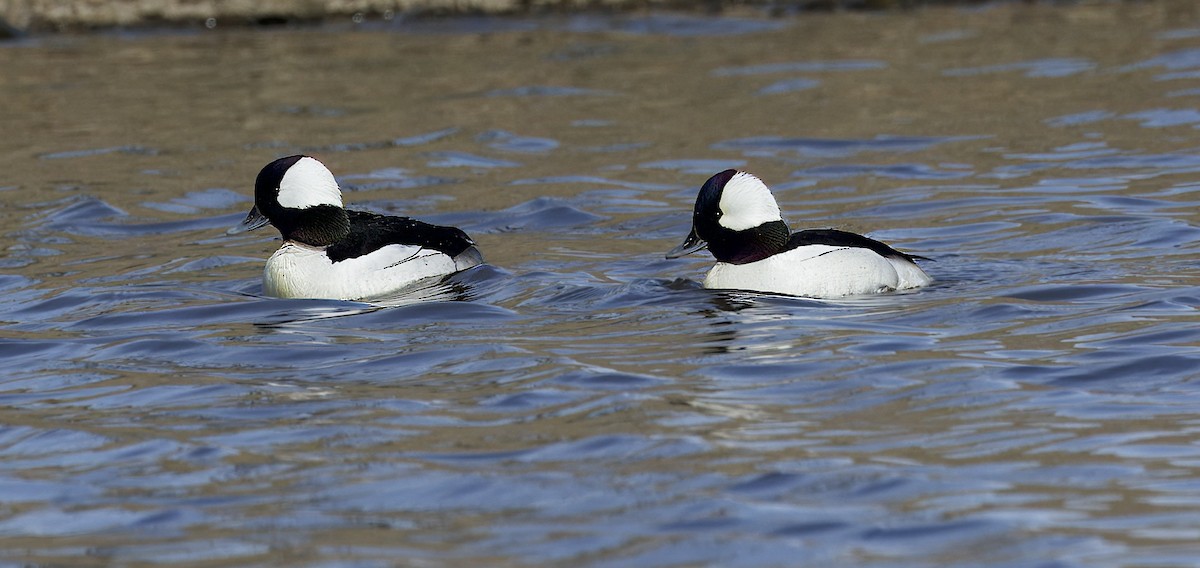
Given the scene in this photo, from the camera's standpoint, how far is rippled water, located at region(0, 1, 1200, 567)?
214 inches

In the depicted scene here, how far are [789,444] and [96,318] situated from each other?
4.52 m

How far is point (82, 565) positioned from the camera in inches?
205

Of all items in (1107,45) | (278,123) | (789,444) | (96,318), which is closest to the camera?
(789,444)

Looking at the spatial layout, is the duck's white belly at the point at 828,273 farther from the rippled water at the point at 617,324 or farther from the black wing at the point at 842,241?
the rippled water at the point at 617,324

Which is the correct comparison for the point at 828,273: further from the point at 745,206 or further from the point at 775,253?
the point at 745,206

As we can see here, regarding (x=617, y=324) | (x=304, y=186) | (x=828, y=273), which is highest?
(x=304, y=186)

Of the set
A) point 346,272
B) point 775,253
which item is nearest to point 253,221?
point 346,272

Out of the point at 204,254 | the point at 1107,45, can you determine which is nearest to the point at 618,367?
the point at 204,254

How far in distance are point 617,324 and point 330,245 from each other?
2.14 metres

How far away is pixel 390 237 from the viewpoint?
9836 millimetres

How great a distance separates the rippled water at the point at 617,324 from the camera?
5434mm

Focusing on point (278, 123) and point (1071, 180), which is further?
point (278, 123)

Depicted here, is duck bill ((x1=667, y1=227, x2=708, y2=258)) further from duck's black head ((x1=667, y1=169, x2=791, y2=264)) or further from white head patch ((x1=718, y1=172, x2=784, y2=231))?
white head patch ((x1=718, y1=172, x2=784, y2=231))

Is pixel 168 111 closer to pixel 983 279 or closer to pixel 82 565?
pixel 983 279
